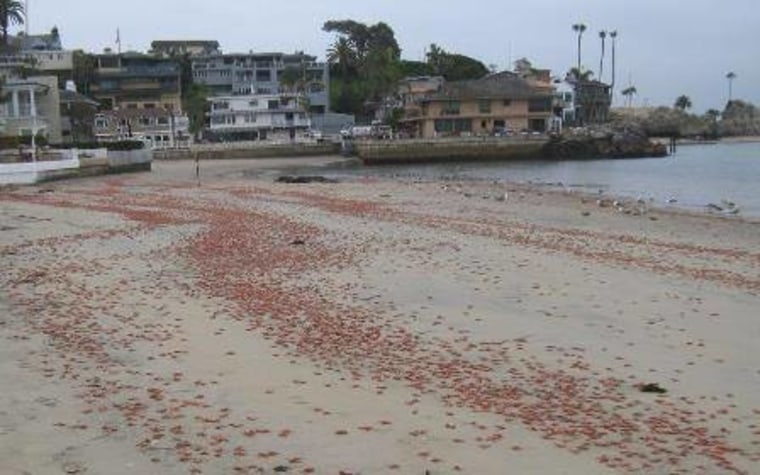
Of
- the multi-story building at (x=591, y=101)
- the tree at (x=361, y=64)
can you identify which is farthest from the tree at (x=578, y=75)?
the tree at (x=361, y=64)

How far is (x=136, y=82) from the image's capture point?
413 ft

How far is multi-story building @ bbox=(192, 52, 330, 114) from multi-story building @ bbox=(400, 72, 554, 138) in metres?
24.9

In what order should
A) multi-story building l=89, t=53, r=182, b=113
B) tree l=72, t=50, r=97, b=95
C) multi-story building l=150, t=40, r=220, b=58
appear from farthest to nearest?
multi-story building l=150, t=40, r=220, b=58 → tree l=72, t=50, r=97, b=95 → multi-story building l=89, t=53, r=182, b=113

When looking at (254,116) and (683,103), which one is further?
(683,103)

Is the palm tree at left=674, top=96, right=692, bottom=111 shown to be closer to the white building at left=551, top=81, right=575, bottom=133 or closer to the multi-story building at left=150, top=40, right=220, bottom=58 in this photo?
the white building at left=551, top=81, right=575, bottom=133

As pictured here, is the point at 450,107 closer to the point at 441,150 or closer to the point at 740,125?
the point at 441,150

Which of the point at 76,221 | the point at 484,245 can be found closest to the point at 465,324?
the point at 484,245

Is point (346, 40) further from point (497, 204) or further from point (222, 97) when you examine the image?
point (497, 204)

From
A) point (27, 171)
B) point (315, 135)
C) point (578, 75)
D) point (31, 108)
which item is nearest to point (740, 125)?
point (578, 75)

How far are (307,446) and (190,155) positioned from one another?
289 ft

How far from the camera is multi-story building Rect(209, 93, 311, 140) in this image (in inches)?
4589

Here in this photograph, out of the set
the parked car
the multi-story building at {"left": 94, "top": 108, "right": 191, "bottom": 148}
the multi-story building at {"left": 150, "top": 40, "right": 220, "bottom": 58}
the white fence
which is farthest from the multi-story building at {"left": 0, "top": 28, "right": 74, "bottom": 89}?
the white fence

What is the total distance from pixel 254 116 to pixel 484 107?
3258 cm

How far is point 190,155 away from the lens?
301 feet
